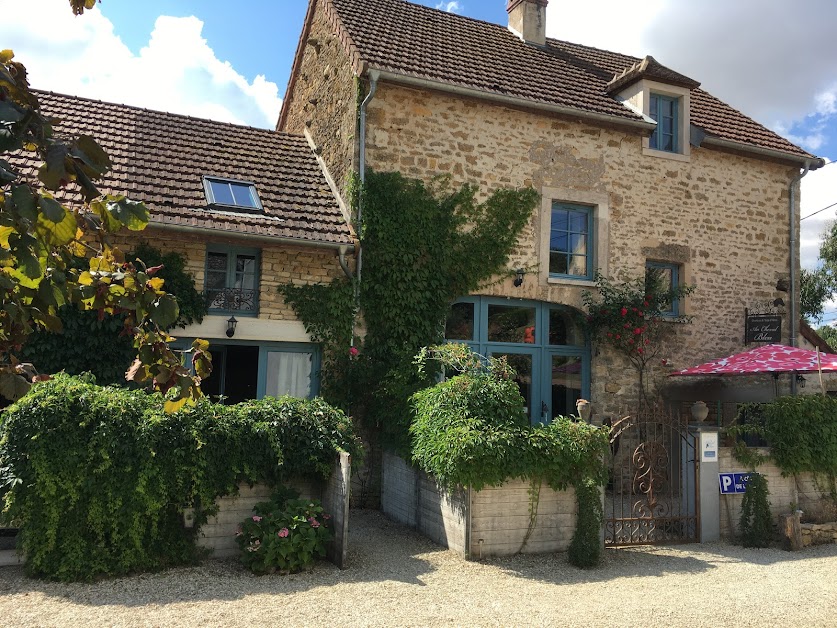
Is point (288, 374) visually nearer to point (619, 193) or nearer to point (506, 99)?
point (506, 99)

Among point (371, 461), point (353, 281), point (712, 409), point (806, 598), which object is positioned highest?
point (353, 281)

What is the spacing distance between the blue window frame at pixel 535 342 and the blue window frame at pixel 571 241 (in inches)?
25.7

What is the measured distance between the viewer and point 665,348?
1255cm

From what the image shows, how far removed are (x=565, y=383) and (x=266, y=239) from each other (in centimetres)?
535

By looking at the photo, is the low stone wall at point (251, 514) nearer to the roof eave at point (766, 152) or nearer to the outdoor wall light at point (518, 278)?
the outdoor wall light at point (518, 278)

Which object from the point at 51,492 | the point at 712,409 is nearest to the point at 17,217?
the point at 51,492

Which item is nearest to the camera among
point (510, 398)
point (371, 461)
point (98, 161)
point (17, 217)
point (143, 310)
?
point (17, 217)

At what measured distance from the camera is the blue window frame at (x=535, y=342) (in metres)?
11.4

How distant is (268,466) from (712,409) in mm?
→ 8725

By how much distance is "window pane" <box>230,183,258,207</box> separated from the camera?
10.5 m

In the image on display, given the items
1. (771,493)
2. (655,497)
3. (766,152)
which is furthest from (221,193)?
(766,152)

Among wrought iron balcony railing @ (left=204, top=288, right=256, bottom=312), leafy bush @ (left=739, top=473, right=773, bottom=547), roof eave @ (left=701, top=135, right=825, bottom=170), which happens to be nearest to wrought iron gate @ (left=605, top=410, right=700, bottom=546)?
leafy bush @ (left=739, top=473, right=773, bottom=547)

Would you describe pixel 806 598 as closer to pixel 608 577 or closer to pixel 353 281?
pixel 608 577

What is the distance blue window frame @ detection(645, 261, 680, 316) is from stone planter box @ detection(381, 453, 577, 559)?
6.00 meters
